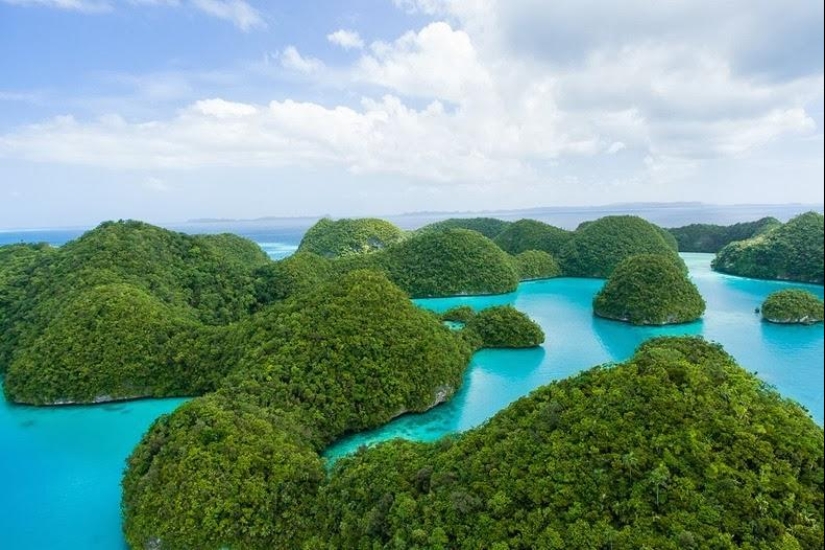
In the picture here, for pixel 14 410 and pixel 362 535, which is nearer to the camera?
pixel 362 535

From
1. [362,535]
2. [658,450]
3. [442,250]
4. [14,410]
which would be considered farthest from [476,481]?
[442,250]

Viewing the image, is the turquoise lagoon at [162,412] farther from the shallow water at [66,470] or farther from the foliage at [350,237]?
the foliage at [350,237]

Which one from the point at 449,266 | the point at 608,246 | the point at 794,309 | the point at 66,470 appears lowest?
the point at 66,470

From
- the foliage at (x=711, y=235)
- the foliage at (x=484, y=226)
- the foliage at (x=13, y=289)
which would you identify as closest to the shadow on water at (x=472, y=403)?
the foliage at (x=13, y=289)

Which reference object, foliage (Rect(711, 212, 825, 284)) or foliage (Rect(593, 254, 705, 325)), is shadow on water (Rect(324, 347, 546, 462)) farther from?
foliage (Rect(711, 212, 825, 284))

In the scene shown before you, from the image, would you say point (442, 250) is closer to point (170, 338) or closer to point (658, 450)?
point (170, 338)

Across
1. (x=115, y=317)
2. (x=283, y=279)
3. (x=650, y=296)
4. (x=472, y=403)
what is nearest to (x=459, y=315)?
Result: (x=472, y=403)

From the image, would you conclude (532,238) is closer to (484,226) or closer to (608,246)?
(608,246)
